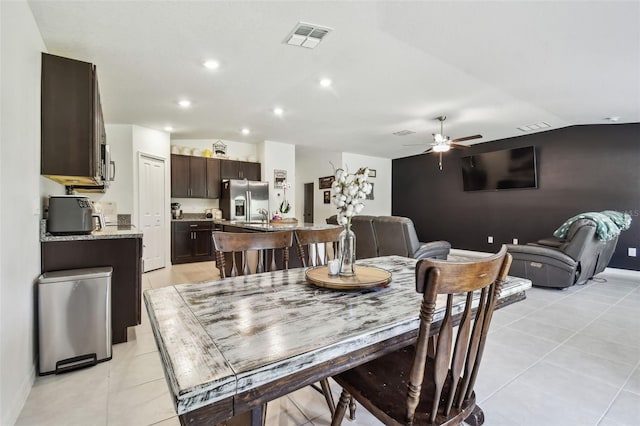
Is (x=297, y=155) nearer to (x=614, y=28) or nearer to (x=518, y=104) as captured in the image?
(x=518, y=104)

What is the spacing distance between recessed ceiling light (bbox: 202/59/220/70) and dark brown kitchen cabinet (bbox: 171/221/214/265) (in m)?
3.57

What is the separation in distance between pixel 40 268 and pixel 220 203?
14.8 feet

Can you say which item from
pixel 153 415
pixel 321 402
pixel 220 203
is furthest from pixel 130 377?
pixel 220 203

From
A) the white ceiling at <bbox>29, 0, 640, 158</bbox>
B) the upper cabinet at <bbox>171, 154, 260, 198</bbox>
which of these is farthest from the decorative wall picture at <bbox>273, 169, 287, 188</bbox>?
the white ceiling at <bbox>29, 0, 640, 158</bbox>

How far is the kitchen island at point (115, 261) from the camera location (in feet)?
7.62

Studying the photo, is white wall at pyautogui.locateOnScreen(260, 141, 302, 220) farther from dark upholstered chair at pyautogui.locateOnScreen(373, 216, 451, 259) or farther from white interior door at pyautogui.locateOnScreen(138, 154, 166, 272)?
dark upholstered chair at pyautogui.locateOnScreen(373, 216, 451, 259)

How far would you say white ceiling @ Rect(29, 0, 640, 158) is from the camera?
2.29 metres

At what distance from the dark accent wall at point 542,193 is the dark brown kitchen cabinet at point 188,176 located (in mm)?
5336

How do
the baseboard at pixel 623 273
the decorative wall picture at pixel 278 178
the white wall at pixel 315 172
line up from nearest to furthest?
1. the baseboard at pixel 623 273
2. the decorative wall picture at pixel 278 178
3. the white wall at pixel 315 172

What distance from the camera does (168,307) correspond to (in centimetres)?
110

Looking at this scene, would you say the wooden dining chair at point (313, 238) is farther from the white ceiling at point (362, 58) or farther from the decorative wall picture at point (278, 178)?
the decorative wall picture at point (278, 178)

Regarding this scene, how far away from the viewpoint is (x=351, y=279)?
1.39m

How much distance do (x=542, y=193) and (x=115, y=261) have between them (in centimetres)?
695

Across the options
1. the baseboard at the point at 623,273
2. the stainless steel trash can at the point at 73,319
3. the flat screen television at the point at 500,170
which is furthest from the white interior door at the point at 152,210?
the baseboard at the point at 623,273
